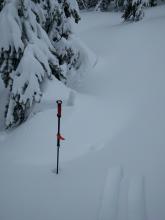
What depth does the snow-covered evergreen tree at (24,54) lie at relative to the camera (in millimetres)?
7695

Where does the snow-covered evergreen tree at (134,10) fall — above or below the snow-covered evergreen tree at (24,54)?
above

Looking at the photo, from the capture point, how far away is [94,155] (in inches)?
284

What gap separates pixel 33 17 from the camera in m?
8.21

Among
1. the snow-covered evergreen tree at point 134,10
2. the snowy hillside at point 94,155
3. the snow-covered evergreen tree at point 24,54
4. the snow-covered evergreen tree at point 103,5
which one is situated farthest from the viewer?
the snow-covered evergreen tree at point 103,5

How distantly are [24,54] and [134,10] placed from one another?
11.7 metres

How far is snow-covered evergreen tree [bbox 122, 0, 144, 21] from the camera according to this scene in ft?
56.5

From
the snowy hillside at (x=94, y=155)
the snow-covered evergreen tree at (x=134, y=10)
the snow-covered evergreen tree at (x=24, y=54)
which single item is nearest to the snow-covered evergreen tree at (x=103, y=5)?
the snow-covered evergreen tree at (x=134, y=10)

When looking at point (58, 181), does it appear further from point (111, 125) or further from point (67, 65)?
point (67, 65)

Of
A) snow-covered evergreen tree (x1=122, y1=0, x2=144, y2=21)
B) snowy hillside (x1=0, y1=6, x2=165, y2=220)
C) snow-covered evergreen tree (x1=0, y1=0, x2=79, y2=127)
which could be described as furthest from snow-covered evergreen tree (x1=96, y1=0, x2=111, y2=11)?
snow-covered evergreen tree (x1=0, y1=0, x2=79, y2=127)

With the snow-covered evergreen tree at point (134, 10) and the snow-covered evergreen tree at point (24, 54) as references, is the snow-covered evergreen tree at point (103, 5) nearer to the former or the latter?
the snow-covered evergreen tree at point (134, 10)

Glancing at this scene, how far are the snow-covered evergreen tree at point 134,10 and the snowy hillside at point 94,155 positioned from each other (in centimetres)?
738

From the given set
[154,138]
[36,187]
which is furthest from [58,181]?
[154,138]

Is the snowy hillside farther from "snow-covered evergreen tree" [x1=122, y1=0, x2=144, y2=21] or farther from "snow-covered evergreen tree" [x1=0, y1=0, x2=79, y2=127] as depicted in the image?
"snow-covered evergreen tree" [x1=122, y1=0, x2=144, y2=21]

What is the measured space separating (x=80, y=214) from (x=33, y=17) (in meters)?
5.29
